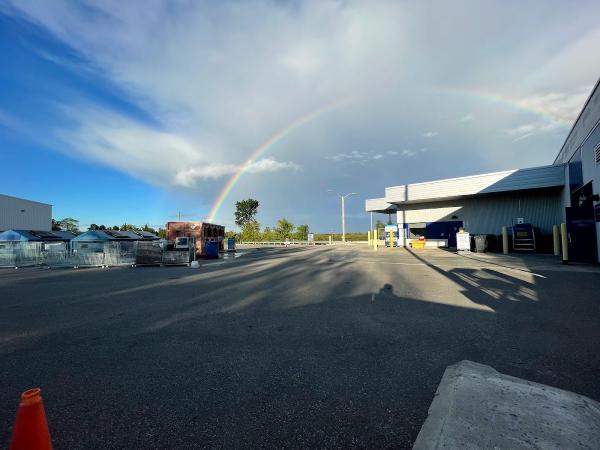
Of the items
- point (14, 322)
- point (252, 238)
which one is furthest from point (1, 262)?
point (252, 238)

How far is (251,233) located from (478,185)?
160 feet

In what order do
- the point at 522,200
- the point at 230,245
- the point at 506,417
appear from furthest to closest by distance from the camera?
the point at 230,245, the point at 522,200, the point at 506,417

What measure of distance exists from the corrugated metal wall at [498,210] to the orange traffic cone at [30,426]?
3482 centimetres

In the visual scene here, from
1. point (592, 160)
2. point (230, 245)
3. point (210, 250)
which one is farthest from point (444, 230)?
point (210, 250)

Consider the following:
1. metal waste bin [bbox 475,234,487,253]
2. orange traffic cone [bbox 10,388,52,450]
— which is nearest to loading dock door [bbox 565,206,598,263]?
metal waste bin [bbox 475,234,487,253]

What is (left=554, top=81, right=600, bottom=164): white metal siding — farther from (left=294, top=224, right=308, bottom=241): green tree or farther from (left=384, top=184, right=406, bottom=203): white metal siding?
(left=294, top=224, right=308, bottom=241): green tree

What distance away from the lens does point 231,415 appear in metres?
2.89

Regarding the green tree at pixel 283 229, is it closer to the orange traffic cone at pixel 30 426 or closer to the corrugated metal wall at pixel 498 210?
the corrugated metal wall at pixel 498 210

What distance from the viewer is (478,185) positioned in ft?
95.1

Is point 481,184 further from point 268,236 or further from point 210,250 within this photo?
point 268,236

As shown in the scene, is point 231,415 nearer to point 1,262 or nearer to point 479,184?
point 1,262

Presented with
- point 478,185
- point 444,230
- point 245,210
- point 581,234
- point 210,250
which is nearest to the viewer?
point 581,234

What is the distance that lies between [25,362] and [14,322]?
3.05 m

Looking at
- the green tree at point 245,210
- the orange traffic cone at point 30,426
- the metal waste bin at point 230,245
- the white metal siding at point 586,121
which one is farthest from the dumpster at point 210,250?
the green tree at point 245,210
